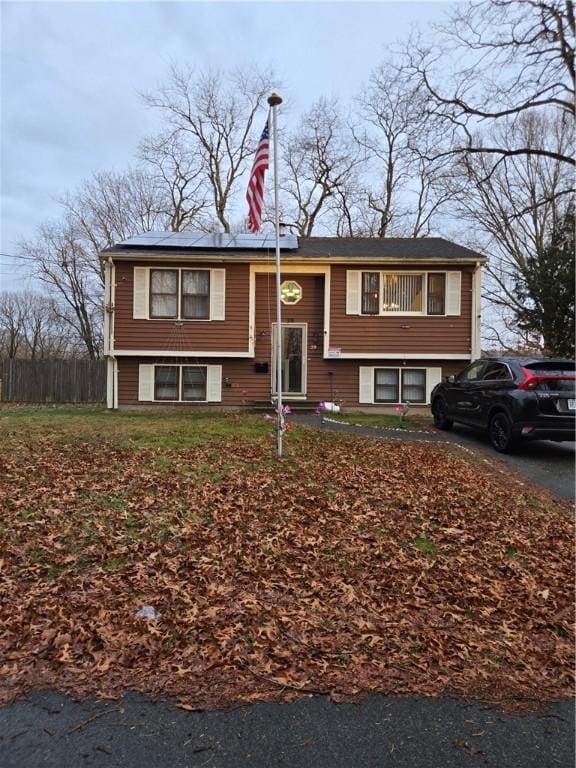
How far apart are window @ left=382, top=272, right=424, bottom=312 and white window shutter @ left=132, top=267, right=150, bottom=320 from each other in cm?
710

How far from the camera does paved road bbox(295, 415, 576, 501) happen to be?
6.52 meters

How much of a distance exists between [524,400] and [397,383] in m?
6.82

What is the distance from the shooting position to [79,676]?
7.42 feet

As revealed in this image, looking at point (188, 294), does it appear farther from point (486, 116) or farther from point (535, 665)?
point (486, 116)

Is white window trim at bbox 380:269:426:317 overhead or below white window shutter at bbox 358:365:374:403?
overhead

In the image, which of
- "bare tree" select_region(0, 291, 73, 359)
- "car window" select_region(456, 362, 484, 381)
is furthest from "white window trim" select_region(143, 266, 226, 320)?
"bare tree" select_region(0, 291, 73, 359)

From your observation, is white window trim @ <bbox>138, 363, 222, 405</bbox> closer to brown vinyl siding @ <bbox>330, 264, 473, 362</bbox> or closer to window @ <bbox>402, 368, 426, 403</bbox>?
brown vinyl siding @ <bbox>330, 264, 473, 362</bbox>

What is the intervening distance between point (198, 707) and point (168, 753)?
0.25 metres

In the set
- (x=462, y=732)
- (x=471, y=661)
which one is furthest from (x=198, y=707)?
(x=471, y=661)

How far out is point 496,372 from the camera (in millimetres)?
8398

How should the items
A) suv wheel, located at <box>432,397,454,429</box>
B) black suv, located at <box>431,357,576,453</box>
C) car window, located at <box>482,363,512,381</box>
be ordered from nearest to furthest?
Answer: black suv, located at <box>431,357,576,453</box> → car window, located at <box>482,363,512,381</box> → suv wheel, located at <box>432,397,454,429</box>

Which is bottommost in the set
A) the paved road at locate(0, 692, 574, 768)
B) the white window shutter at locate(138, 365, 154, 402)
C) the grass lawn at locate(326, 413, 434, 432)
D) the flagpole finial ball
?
the paved road at locate(0, 692, 574, 768)

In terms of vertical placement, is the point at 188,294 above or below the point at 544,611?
above

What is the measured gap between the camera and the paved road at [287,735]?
5.94 ft
